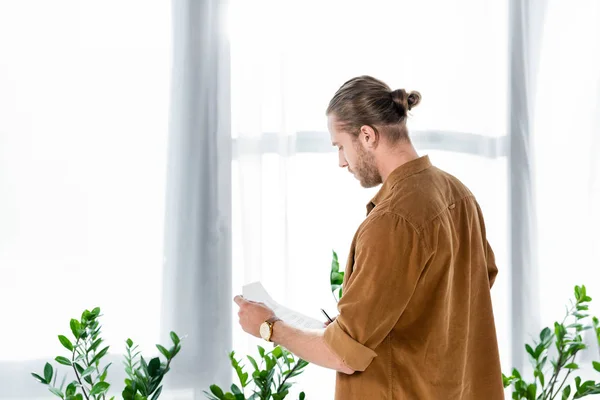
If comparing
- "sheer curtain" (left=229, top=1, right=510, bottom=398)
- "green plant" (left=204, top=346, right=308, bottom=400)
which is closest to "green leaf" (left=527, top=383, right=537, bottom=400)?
"sheer curtain" (left=229, top=1, right=510, bottom=398)

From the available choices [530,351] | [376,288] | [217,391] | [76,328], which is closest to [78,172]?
[76,328]

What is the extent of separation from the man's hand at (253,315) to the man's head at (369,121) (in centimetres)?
37

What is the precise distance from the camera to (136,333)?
1.89 m

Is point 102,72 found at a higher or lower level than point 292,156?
higher

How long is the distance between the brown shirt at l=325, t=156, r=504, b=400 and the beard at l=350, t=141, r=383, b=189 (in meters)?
0.05

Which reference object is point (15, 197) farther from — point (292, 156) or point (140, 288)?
point (292, 156)

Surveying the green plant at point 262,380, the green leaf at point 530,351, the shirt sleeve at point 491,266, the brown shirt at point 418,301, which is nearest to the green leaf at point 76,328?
the green plant at point 262,380

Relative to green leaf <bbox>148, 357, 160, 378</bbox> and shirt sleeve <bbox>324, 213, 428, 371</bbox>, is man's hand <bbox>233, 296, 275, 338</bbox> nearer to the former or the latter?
shirt sleeve <bbox>324, 213, 428, 371</bbox>

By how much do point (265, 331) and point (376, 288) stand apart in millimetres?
283

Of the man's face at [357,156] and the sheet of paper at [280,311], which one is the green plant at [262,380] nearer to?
the sheet of paper at [280,311]

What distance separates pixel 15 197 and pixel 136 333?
1.74 ft

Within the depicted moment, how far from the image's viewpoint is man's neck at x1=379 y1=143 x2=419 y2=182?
135cm

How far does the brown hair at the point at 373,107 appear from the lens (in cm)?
134

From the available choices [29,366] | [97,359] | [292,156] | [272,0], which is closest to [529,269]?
[292,156]
